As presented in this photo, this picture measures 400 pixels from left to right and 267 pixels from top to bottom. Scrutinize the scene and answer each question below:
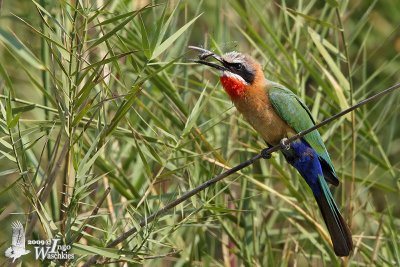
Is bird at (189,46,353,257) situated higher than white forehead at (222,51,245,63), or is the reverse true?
white forehead at (222,51,245,63)

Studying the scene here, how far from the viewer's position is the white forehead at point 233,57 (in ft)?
11.5

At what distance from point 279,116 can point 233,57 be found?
11.7 inches

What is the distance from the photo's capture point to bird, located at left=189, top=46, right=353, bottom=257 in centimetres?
346

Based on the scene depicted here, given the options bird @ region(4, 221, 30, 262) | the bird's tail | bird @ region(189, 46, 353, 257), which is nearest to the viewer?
bird @ region(4, 221, 30, 262)

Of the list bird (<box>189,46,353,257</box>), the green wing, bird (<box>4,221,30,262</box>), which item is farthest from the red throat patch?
bird (<box>4,221,30,262</box>)

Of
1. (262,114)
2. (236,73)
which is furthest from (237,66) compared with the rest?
(262,114)

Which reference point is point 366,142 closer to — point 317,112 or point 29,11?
point 317,112

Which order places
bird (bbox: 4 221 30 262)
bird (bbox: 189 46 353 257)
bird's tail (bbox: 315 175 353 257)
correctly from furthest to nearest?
bird (bbox: 189 46 353 257) < bird's tail (bbox: 315 175 353 257) < bird (bbox: 4 221 30 262)

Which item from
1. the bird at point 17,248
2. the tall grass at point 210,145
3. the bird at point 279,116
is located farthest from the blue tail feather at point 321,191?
the bird at point 17,248

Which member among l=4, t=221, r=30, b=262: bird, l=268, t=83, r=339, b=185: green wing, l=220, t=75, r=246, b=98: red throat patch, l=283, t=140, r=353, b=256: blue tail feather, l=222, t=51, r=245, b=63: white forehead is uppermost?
l=222, t=51, r=245, b=63: white forehead

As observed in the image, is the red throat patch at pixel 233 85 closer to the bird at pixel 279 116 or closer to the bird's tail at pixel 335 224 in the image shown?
the bird at pixel 279 116

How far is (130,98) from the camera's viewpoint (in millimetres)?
2639

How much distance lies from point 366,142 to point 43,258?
177cm

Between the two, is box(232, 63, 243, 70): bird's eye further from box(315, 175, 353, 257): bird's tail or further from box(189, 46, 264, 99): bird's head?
box(315, 175, 353, 257): bird's tail
